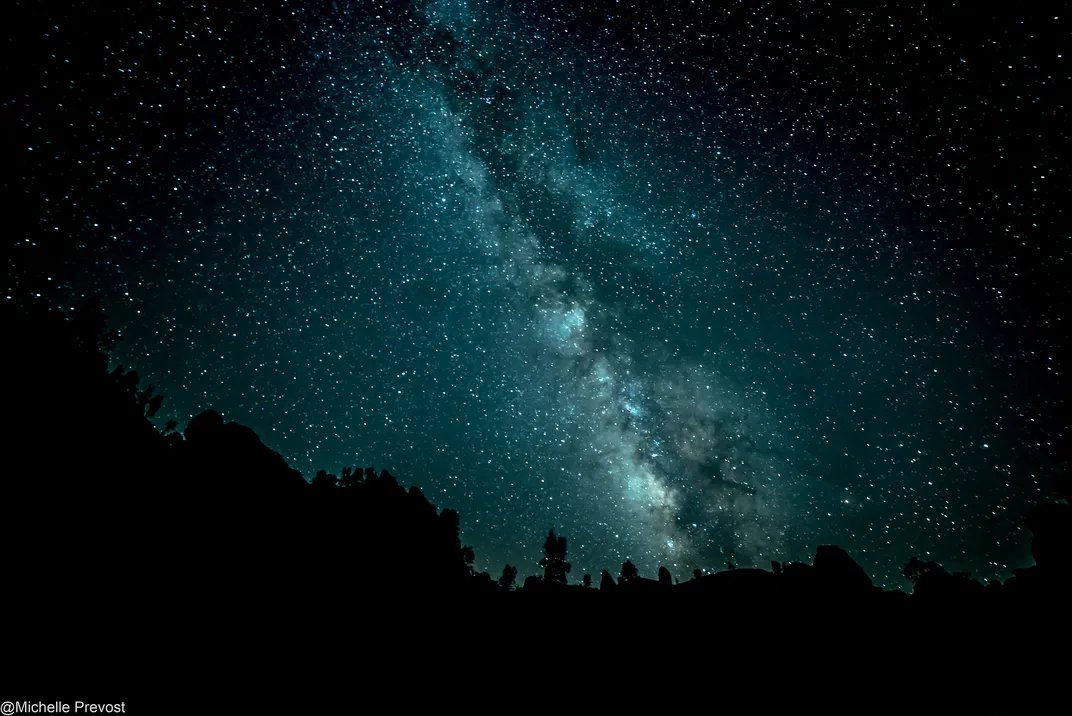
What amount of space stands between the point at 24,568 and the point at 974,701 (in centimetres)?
3981

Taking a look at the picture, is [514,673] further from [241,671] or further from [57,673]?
[57,673]

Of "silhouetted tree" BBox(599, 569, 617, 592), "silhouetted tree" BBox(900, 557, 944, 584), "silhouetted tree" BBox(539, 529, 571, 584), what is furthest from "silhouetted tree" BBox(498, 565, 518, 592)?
"silhouetted tree" BBox(900, 557, 944, 584)

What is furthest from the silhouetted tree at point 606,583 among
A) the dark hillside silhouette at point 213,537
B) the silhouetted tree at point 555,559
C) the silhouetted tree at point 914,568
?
the silhouetted tree at point 914,568

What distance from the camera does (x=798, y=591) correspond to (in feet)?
94.3

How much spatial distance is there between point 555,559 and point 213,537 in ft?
170

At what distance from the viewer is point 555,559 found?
61.8m

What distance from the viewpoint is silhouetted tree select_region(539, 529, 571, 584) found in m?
60.0

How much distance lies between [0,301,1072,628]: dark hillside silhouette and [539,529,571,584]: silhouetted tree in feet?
94.2

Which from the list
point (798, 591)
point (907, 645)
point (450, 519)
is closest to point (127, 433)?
point (450, 519)

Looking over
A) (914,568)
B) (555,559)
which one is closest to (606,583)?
(555,559)

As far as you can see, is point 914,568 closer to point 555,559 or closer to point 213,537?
point 555,559

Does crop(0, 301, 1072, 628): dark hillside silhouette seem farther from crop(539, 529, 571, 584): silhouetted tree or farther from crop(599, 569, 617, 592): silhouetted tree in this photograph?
crop(539, 529, 571, 584): silhouetted tree

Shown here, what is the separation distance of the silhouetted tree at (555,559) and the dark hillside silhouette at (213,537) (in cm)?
2870

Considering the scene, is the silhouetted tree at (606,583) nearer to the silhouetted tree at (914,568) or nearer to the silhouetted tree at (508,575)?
the silhouetted tree at (508,575)
